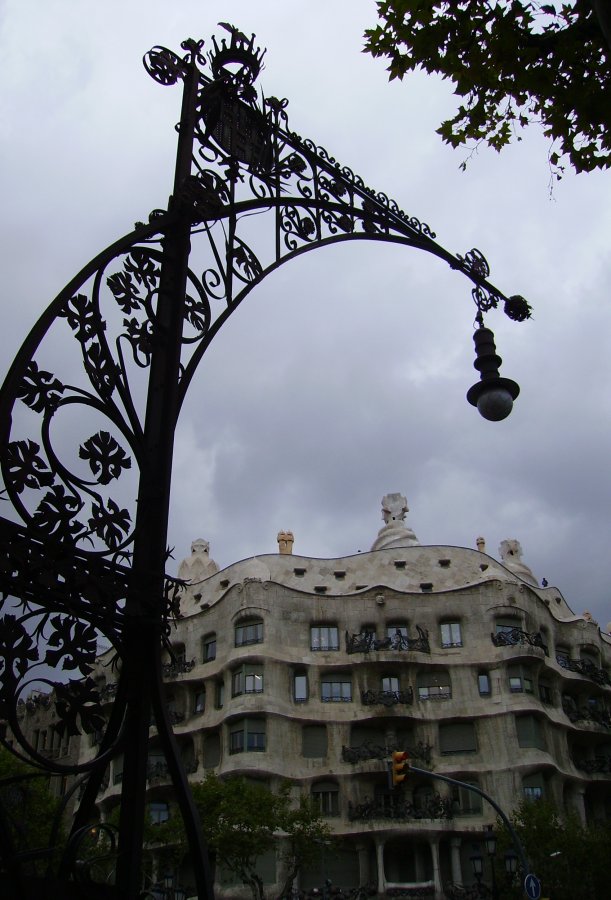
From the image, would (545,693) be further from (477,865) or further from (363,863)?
(363,863)

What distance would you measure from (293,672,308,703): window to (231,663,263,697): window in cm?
207

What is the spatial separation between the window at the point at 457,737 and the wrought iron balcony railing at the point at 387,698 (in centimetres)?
209

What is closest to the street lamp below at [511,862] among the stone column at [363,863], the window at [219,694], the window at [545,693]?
the stone column at [363,863]

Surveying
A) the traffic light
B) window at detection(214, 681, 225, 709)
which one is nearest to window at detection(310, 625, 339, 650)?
window at detection(214, 681, 225, 709)

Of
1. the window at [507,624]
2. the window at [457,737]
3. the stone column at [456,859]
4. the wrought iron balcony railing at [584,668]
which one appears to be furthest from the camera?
the wrought iron balcony railing at [584,668]

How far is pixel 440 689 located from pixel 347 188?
38.8 m

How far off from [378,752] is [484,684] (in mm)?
6307

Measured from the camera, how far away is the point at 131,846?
3.39 m

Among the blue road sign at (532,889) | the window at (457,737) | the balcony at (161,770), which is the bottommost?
the blue road sign at (532,889)

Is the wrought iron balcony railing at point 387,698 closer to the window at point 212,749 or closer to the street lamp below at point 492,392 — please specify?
the window at point 212,749

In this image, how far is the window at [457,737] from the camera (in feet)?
133

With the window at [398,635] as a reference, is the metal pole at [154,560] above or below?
below

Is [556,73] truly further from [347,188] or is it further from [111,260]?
[111,260]

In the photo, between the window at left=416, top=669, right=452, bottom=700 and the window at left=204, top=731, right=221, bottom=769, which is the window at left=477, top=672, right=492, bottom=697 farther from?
the window at left=204, top=731, right=221, bottom=769
